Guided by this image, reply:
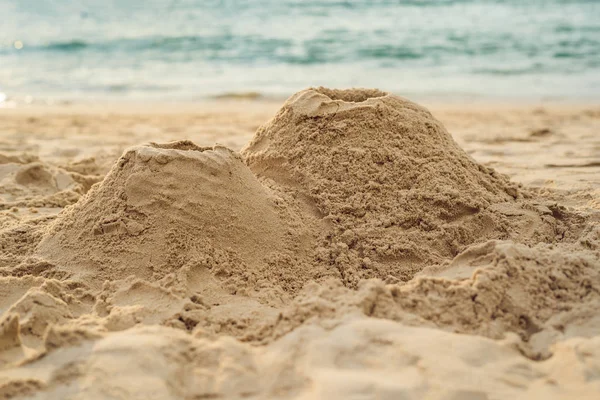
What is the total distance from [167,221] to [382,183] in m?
0.87

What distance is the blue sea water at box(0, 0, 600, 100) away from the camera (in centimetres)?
902

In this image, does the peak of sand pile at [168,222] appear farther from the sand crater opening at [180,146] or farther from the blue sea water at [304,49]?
the blue sea water at [304,49]

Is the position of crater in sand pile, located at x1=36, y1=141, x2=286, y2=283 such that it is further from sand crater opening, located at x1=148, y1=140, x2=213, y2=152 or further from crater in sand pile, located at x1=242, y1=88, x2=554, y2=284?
crater in sand pile, located at x1=242, y1=88, x2=554, y2=284

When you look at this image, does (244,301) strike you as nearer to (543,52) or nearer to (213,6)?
(543,52)

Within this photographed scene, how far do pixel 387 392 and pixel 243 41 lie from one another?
12180mm

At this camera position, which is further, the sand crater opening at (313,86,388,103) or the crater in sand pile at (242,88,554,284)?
the sand crater opening at (313,86,388,103)

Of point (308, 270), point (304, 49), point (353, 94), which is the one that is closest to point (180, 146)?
point (308, 270)

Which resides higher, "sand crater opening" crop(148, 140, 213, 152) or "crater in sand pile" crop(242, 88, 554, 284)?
"sand crater opening" crop(148, 140, 213, 152)

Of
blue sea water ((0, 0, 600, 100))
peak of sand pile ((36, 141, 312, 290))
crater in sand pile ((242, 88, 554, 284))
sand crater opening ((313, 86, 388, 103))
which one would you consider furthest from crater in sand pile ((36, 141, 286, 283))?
blue sea water ((0, 0, 600, 100))

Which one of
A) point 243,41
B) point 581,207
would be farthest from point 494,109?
point 243,41

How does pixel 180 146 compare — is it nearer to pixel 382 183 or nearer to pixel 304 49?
pixel 382 183

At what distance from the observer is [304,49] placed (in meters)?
11.9

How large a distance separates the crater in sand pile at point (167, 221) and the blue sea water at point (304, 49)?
624 centimetres

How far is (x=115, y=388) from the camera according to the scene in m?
1.44
